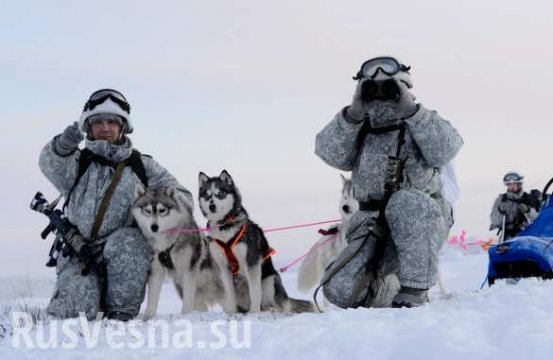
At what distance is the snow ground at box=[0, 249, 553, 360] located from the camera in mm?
2369

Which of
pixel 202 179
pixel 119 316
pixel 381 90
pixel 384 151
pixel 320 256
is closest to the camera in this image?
pixel 381 90

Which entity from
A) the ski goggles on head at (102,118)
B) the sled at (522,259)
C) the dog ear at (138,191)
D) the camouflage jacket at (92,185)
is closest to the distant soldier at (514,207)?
the sled at (522,259)

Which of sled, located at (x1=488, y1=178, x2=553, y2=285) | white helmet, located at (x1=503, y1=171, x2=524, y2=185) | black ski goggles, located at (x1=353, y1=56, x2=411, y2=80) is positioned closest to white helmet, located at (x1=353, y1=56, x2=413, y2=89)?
black ski goggles, located at (x1=353, y1=56, x2=411, y2=80)

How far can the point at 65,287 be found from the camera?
15.5 ft

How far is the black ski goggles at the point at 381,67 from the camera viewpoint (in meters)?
4.14

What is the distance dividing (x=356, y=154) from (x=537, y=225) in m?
1.29

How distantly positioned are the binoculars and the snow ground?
4.37ft

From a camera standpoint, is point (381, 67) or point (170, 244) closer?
point (381, 67)

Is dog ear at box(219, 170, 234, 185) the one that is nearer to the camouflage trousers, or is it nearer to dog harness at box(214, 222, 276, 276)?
dog harness at box(214, 222, 276, 276)

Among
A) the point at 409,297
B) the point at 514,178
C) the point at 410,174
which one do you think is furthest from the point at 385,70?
the point at 514,178

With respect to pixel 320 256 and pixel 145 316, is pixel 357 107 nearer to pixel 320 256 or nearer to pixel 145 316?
pixel 145 316

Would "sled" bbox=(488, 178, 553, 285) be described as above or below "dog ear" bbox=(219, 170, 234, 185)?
below

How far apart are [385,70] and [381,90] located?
0.13 m

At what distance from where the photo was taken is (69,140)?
4.69m
